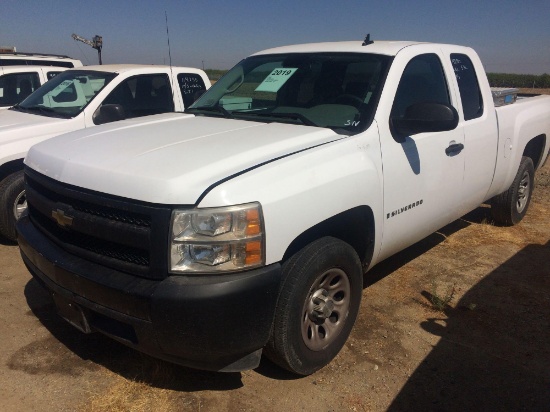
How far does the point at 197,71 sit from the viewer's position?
6.89m

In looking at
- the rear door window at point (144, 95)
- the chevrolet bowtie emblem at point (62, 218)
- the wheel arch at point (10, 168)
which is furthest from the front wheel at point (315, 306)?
the rear door window at point (144, 95)

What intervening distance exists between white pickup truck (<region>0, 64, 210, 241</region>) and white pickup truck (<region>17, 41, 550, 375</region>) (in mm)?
1753

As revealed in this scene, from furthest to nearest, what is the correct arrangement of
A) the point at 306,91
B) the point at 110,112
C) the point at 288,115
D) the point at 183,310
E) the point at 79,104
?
the point at 79,104
the point at 110,112
the point at 306,91
the point at 288,115
the point at 183,310

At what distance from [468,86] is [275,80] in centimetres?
177

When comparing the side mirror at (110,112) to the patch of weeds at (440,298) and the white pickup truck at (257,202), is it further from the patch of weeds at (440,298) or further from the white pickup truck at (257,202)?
the patch of weeds at (440,298)

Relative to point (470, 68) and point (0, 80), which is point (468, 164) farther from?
point (0, 80)

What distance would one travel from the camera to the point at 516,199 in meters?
5.74

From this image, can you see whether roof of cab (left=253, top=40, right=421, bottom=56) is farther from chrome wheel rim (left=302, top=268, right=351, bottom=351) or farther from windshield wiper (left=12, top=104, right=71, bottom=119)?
windshield wiper (left=12, top=104, right=71, bottom=119)

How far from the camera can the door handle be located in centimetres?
387

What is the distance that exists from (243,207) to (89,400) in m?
1.43

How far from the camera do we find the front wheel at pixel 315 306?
2.65 meters

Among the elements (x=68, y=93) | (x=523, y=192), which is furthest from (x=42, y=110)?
(x=523, y=192)

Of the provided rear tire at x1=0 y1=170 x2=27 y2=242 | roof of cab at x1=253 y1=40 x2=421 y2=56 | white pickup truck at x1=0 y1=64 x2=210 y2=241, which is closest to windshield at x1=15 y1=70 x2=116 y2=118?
white pickup truck at x1=0 y1=64 x2=210 y2=241

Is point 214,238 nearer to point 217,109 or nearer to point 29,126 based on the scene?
point 217,109
